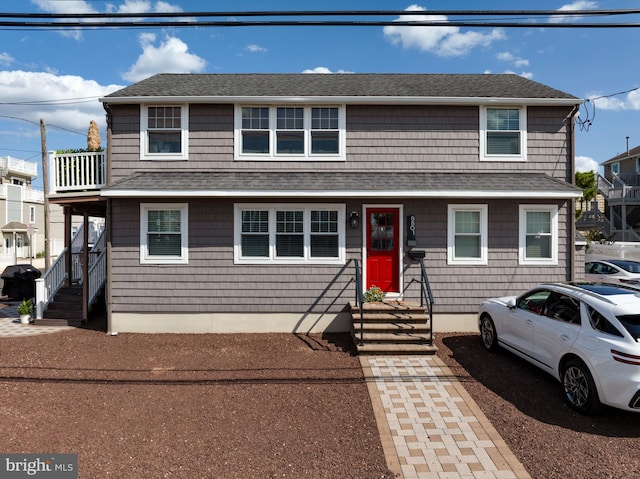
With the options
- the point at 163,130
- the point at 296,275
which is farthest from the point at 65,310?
the point at 296,275

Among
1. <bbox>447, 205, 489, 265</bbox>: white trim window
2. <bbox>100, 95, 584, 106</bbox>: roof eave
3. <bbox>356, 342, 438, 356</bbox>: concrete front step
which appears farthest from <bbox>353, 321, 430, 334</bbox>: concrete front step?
<bbox>100, 95, 584, 106</bbox>: roof eave

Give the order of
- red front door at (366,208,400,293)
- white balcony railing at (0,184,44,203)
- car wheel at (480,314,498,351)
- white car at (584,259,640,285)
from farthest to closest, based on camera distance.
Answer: white balcony railing at (0,184,44,203) < white car at (584,259,640,285) < red front door at (366,208,400,293) < car wheel at (480,314,498,351)

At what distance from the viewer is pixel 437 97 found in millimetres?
9148

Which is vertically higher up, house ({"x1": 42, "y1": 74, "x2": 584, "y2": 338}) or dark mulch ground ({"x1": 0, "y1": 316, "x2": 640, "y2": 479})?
house ({"x1": 42, "y1": 74, "x2": 584, "y2": 338})

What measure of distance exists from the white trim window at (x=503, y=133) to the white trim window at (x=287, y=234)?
416 centimetres

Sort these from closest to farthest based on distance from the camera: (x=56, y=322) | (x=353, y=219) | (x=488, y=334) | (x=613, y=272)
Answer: (x=488, y=334), (x=353, y=219), (x=56, y=322), (x=613, y=272)

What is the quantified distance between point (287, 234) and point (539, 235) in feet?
20.6

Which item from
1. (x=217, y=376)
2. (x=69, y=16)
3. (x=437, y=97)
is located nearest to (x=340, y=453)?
(x=217, y=376)

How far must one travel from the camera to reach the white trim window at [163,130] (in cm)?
936

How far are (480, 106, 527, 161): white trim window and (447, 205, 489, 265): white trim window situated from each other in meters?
1.49

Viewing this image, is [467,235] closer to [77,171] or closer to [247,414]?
[247,414]

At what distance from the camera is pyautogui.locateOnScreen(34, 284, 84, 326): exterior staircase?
399 inches

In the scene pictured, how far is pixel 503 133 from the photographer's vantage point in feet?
31.1

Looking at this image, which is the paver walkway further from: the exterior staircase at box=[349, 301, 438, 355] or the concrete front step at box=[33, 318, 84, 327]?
the concrete front step at box=[33, 318, 84, 327]
